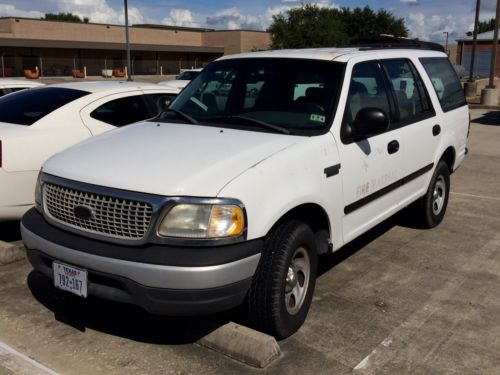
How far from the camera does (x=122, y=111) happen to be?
20.7 feet

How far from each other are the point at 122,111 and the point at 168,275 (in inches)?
143

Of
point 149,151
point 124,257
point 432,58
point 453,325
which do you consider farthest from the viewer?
point 432,58

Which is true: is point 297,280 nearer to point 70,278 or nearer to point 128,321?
point 128,321

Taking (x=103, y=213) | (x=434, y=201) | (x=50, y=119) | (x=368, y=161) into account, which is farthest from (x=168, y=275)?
(x=434, y=201)

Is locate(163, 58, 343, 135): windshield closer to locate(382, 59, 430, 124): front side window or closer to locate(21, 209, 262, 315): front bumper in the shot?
locate(382, 59, 430, 124): front side window

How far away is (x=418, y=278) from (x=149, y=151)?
8.40ft

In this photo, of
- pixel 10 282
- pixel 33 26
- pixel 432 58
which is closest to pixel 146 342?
pixel 10 282

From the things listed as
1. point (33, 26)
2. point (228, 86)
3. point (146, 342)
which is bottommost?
point (146, 342)

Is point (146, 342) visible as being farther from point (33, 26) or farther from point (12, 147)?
point (33, 26)

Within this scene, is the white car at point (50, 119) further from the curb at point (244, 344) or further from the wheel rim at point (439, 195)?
the wheel rim at point (439, 195)

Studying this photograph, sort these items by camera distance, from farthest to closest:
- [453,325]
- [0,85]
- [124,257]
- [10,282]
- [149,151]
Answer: [0,85]
[10,282]
[453,325]
[149,151]
[124,257]

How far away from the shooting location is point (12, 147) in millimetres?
5156

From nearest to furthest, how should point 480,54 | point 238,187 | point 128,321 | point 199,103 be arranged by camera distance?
1. point 238,187
2. point 128,321
3. point 199,103
4. point 480,54

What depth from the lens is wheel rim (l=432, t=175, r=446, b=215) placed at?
6082mm
